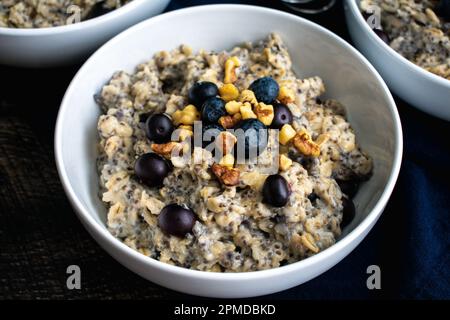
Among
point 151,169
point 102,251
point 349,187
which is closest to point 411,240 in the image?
point 349,187

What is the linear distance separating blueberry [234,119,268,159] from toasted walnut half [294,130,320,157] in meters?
0.10

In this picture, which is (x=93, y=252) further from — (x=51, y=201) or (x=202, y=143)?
(x=202, y=143)

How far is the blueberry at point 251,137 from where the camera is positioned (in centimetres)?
160

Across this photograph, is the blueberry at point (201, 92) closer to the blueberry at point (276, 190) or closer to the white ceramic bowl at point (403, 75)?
the blueberry at point (276, 190)

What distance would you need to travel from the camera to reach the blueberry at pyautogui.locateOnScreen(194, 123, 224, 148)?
1646 mm

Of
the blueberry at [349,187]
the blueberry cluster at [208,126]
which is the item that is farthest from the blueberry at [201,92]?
the blueberry at [349,187]

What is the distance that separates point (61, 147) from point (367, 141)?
34.7 inches

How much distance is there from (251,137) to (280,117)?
134 millimetres

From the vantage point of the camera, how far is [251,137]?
1603 mm

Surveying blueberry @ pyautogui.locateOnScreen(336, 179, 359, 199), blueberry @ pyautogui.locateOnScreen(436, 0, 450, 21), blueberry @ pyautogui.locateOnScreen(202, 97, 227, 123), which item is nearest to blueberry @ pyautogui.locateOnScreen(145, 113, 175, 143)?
blueberry @ pyautogui.locateOnScreen(202, 97, 227, 123)

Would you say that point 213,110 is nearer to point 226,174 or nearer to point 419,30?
point 226,174

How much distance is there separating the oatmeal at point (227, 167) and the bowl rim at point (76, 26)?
19 cm

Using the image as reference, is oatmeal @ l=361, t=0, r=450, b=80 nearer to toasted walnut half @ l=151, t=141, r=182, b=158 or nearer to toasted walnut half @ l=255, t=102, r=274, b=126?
toasted walnut half @ l=255, t=102, r=274, b=126

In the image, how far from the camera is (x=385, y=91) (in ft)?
5.77
